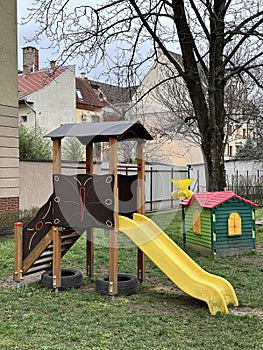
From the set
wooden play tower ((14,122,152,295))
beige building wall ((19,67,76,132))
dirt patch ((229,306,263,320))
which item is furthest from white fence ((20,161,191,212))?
beige building wall ((19,67,76,132))

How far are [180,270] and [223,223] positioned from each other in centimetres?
301

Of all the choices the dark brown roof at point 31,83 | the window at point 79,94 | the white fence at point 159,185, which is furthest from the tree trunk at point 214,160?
the window at point 79,94

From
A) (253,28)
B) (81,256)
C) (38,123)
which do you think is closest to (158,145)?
(38,123)

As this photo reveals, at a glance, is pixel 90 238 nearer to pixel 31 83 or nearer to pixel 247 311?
pixel 247 311

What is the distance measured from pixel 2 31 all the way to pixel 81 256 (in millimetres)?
6635

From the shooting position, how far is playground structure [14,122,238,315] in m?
4.96

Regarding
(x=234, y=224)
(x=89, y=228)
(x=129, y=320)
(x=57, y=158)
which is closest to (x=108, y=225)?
(x=89, y=228)

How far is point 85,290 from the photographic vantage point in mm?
5551

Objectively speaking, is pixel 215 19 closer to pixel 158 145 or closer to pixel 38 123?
pixel 158 145

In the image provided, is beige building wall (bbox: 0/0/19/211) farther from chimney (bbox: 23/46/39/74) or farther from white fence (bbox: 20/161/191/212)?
chimney (bbox: 23/46/39/74)

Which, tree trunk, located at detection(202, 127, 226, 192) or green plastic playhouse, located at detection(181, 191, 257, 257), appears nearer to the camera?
green plastic playhouse, located at detection(181, 191, 257, 257)

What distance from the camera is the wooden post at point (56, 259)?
17.7ft

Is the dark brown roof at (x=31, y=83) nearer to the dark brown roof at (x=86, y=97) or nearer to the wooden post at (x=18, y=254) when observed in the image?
the dark brown roof at (x=86, y=97)

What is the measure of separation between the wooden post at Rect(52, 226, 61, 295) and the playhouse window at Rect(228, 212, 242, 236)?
3454mm
